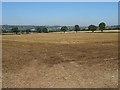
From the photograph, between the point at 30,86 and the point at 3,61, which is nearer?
the point at 30,86

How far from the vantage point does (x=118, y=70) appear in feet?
34.8

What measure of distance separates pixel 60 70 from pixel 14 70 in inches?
73.4

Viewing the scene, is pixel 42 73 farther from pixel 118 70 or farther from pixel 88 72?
pixel 118 70

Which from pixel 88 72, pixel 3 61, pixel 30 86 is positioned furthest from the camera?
pixel 3 61

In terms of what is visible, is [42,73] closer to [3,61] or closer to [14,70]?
[14,70]

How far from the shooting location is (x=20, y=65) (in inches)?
461

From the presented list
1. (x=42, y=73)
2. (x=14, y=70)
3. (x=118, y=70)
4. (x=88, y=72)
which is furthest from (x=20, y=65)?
(x=118, y=70)

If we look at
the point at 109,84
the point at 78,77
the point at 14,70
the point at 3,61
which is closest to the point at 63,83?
the point at 78,77

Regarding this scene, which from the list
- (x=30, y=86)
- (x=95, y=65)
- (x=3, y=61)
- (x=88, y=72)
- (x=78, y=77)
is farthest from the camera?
(x=3, y=61)

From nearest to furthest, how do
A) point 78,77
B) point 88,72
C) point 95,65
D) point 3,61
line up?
1. point 78,77
2. point 88,72
3. point 95,65
4. point 3,61

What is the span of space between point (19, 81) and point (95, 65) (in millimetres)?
3856

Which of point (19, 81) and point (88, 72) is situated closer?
point (19, 81)

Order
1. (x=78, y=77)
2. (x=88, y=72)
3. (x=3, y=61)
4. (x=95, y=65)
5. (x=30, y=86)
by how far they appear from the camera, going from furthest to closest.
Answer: (x=3, y=61), (x=95, y=65), (x=88, y=72), (x=78, y=77), (x=30, y=86)

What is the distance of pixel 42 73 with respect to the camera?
10.2 meters
